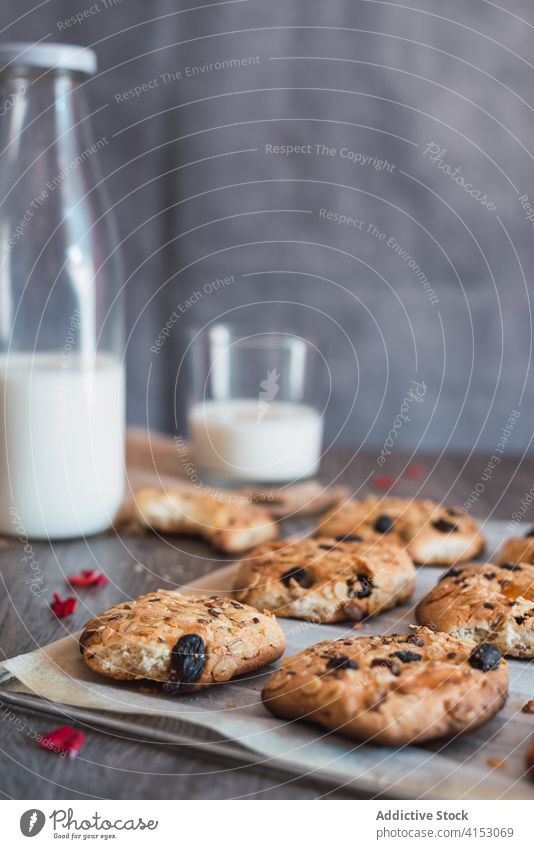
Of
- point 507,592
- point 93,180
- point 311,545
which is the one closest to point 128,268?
point 93,180

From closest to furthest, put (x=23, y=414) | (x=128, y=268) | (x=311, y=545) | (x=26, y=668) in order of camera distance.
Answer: (x=26, y=668), (x=311, y=545), (x=23, y=414), (x=128, y=268)

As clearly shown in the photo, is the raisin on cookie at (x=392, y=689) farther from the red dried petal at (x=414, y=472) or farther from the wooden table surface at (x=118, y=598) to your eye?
the red dried petal at (x=414, y=472)

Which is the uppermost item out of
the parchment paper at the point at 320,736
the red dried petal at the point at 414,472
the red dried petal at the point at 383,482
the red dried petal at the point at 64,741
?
the red dried petal at the point at 414,472

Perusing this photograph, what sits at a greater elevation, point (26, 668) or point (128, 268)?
point (128, 268)

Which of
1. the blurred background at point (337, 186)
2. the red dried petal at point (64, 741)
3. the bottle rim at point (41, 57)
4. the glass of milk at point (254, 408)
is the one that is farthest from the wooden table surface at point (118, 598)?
the bottle rim at point (41, 57)

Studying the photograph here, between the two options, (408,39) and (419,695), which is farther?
(408,39)
